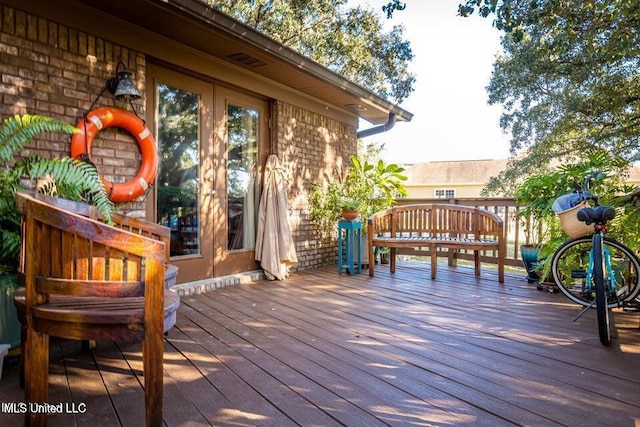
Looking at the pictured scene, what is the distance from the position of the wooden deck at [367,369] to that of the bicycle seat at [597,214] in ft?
2.49

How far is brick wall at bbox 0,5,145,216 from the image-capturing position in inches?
103

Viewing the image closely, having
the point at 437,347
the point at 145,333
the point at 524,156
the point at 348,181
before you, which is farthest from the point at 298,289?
the point at 524,156

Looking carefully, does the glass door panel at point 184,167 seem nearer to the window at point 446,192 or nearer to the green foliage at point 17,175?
the green foliage at point 17,175

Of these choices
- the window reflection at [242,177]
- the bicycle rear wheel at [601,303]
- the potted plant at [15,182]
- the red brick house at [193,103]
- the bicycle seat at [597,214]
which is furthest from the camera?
the window reflection at [242,177]

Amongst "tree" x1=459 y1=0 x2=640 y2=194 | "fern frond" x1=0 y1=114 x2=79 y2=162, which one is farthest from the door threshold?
"tree" x1=459 y1=0 x2=640 y2=194

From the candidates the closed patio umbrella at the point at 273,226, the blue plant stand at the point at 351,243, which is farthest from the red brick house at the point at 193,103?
the blue plant stand at the point at 351,243

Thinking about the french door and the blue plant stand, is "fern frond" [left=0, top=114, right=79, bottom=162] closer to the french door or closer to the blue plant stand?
the french door

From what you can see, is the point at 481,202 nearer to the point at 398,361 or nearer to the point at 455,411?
the point at 398,361

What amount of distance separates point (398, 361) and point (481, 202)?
3.61 m

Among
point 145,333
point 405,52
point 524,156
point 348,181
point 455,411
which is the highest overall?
point 405,52

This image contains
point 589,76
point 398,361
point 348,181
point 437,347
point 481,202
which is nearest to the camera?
point 398,361

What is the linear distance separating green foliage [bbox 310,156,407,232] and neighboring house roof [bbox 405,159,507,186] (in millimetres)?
18000

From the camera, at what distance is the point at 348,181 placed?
224 inches

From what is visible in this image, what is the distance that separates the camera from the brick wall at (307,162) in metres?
4.89
